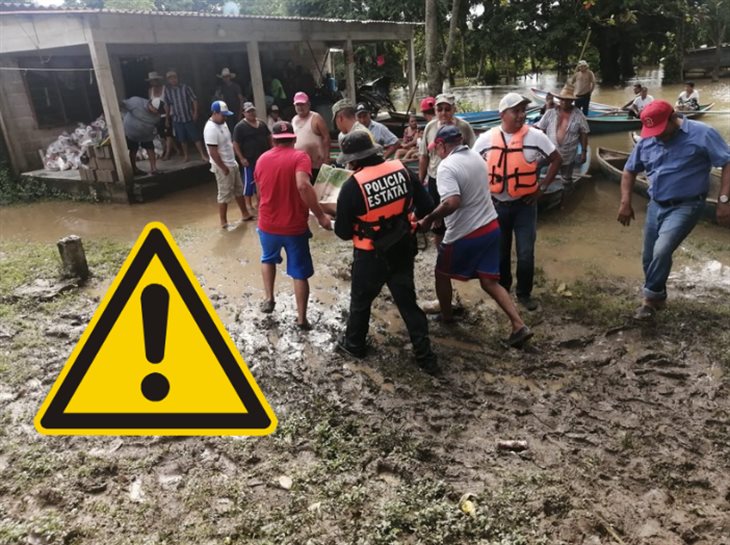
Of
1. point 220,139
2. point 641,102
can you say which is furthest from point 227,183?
point 641,102

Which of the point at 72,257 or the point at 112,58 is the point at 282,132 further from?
the point at 112,58

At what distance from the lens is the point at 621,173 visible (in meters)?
9.16

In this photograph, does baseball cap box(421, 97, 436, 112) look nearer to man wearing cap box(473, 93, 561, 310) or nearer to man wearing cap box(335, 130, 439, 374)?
man wearing cap box(473, 93, 561, 310)

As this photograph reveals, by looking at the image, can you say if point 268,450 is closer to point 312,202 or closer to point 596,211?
point 312,202

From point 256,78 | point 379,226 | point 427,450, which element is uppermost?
point 256,78

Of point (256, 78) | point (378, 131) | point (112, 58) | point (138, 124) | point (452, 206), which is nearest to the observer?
point (452, 206)

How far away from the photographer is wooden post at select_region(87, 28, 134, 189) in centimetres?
882

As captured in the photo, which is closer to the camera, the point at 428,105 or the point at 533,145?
the point at 533,145

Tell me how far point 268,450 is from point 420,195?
80.5 inches

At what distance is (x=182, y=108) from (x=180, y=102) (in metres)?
0.14

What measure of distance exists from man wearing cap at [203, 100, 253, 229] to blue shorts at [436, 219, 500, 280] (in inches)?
164

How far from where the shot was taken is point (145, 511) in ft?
9.48

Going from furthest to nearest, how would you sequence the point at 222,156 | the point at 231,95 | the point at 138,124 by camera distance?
the point at 231,95 → the point at 138,124 → the point at 222,156

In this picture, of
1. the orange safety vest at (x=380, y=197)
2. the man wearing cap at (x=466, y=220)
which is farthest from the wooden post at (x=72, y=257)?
the man wearing cap at (x=466, y=220)
